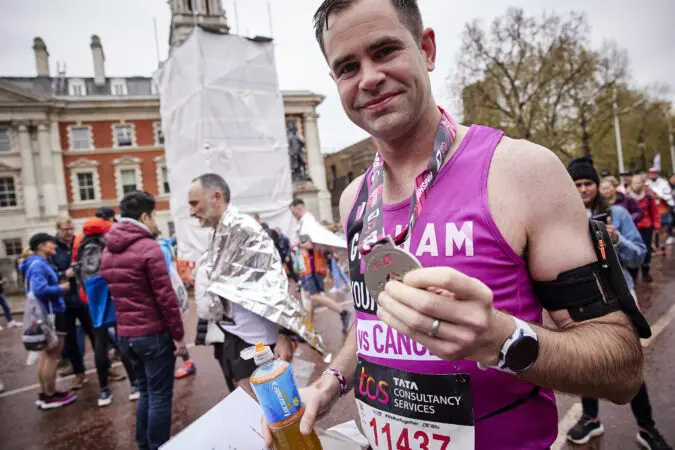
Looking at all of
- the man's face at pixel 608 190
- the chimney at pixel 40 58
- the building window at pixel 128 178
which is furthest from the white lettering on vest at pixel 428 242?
the chimney at pixel 40 58

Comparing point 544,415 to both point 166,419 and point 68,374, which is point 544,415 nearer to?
point 166,419

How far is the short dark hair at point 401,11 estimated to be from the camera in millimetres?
1242

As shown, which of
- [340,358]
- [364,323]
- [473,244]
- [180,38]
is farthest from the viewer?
[180,38]

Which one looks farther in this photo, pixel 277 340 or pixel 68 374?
pixel 68 374

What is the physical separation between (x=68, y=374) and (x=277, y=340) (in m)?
4.82

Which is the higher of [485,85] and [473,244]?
[485,85]

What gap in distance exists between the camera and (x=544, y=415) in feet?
3.65

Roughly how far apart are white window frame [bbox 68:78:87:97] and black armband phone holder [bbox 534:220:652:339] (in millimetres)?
45547

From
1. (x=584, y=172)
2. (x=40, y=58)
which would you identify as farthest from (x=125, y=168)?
(x=584, y=172)

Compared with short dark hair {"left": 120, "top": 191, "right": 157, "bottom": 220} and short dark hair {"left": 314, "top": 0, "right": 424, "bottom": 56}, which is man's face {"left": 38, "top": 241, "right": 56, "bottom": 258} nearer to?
short dark hair {"left": 120, "top": 191, "right": 157, "bottom": 220}

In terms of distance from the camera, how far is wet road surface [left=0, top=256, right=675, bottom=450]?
3.17 m

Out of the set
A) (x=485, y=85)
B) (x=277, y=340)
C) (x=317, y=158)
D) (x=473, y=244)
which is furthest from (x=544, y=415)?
(x=317, y=158)

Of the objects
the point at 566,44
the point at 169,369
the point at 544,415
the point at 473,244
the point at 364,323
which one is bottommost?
the point at 169,369

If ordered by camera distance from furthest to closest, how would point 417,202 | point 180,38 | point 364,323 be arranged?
point 180,38 < point 364,323 < point 417,202
